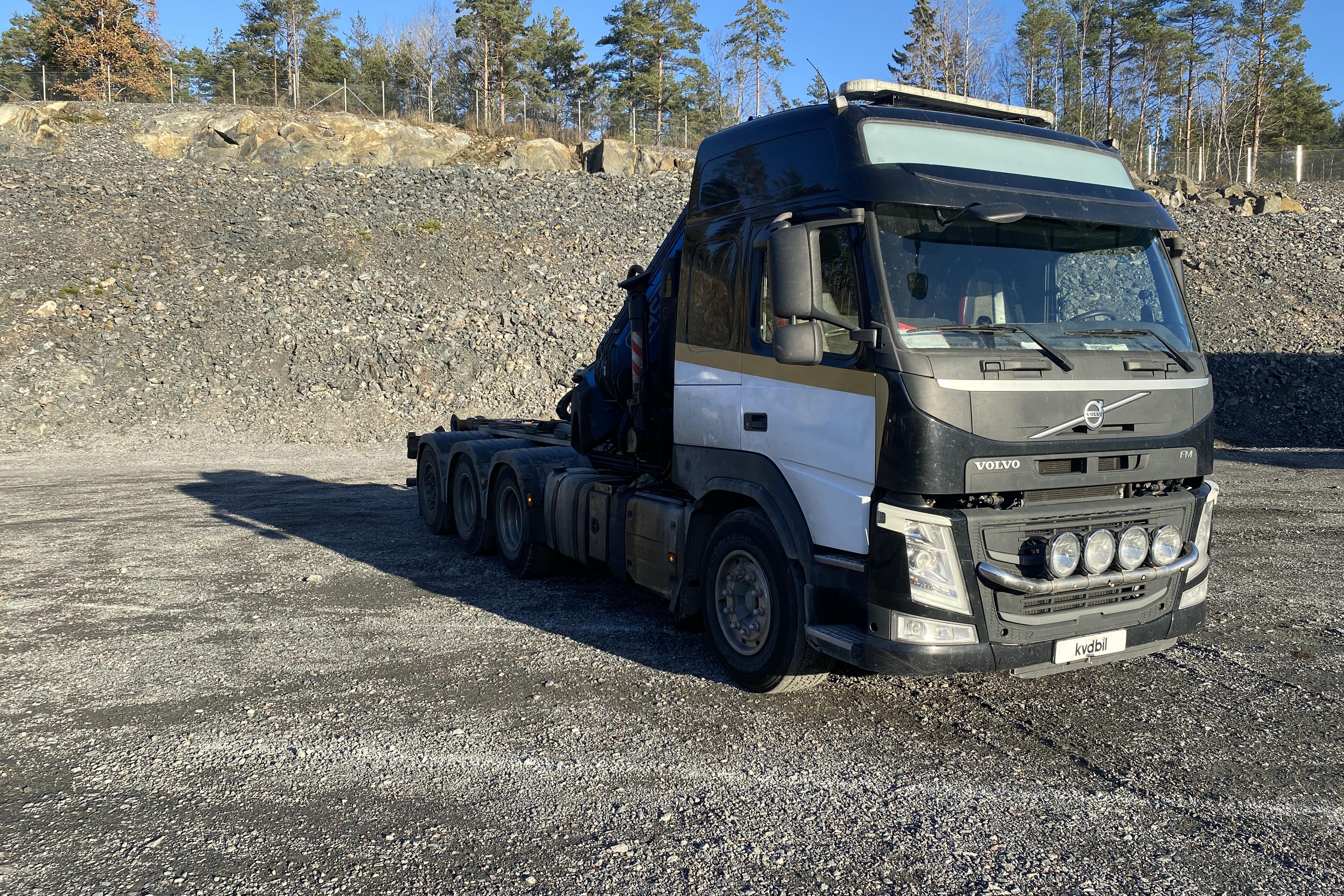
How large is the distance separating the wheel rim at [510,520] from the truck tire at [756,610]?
3239 millimetres

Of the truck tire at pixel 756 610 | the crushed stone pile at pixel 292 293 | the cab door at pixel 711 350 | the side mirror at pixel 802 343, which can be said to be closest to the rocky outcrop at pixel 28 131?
the crushed stone pile at pixel 292 293

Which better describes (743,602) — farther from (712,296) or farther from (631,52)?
(631,52)

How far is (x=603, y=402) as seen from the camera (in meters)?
8.49

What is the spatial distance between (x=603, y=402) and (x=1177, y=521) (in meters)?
4.77

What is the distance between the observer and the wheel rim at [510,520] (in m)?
9.04

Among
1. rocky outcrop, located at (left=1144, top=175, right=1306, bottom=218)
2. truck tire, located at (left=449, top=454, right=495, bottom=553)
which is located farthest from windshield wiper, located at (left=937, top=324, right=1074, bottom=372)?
rocky outcrop, located at (left=1144, top=175, right=1306, bottom=218)

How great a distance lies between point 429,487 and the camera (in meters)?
11.4

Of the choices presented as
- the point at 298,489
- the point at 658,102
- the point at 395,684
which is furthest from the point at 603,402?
the point at 658,102

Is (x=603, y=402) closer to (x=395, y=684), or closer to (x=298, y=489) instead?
(x=395, y=684)

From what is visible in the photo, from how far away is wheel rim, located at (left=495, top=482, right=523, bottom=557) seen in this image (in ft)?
29.7

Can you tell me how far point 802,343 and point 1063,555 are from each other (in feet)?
5.50

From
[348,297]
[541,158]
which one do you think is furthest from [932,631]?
[541,158]

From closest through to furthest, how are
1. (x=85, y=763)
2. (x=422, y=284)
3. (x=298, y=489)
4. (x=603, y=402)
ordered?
(x=85, y=763)
(x=603, y=402)
(x=298, y=489)
(x=422, y=284)

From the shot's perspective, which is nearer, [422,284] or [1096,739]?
[1096,739]
